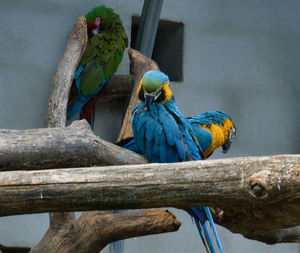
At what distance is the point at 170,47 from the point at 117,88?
0.67 metres

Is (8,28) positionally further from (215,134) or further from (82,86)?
(215,134)

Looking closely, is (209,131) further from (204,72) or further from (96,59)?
(204,72)

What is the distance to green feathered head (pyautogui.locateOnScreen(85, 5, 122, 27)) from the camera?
325 cm

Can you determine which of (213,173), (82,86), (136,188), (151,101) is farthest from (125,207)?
(82,86)

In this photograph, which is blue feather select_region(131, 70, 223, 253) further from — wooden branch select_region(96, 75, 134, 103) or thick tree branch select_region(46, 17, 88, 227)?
wooden branch select_region(96, 75, 134, 103)

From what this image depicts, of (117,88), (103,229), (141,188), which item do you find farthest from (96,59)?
(141,188)

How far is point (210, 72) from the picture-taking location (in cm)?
361

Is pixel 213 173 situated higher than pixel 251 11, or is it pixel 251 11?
pixel 251 11

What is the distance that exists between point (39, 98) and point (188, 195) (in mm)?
2120

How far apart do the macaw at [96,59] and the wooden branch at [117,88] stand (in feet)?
0.17

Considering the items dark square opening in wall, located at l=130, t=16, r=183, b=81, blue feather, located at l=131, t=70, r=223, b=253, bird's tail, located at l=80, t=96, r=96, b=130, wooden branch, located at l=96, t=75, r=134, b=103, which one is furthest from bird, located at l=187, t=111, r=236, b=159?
dark square opening in wall, located at l=130, t=16, r=183, b=81

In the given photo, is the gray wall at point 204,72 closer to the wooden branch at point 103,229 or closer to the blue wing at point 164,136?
the wooden branch at point 103,229

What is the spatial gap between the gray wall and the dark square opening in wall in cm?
4

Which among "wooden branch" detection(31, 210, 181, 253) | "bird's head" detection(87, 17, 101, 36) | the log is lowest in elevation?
"wooden branch" detection(31, 210, 181, 253)
